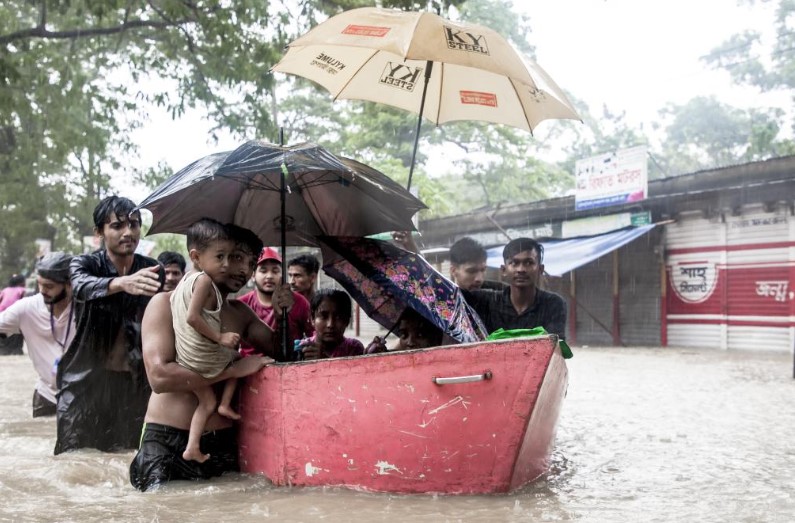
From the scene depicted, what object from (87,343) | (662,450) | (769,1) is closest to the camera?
(87,343)

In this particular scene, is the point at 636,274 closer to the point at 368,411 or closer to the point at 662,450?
the point at 662,450

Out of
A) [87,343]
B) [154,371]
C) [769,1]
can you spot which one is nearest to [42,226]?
[87,343]

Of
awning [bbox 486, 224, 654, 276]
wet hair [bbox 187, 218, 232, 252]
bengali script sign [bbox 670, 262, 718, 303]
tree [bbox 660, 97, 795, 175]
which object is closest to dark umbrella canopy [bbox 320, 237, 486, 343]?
wet hair [bbox 187, 218, 232, 252]

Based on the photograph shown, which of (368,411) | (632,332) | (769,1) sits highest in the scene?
(769,1)

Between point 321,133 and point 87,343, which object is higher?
point 321,133

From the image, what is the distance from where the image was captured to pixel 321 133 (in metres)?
27.4

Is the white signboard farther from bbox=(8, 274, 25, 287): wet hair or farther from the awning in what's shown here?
bbox=(8, 274, 25, 287): wet hair

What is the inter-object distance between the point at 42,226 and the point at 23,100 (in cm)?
1158

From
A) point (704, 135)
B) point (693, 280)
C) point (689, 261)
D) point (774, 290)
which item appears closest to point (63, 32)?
point (689, 261)

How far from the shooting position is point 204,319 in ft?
11.1

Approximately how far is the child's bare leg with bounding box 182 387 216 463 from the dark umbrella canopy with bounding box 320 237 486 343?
1115 mm

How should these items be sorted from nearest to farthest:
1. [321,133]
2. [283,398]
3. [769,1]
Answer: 1. [283,398]
2. [321,133]
3. [769,1]

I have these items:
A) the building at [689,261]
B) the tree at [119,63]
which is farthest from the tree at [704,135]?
the tree at [119,63]

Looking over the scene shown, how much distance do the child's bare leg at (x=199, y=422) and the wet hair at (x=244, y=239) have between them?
27.1 inches
